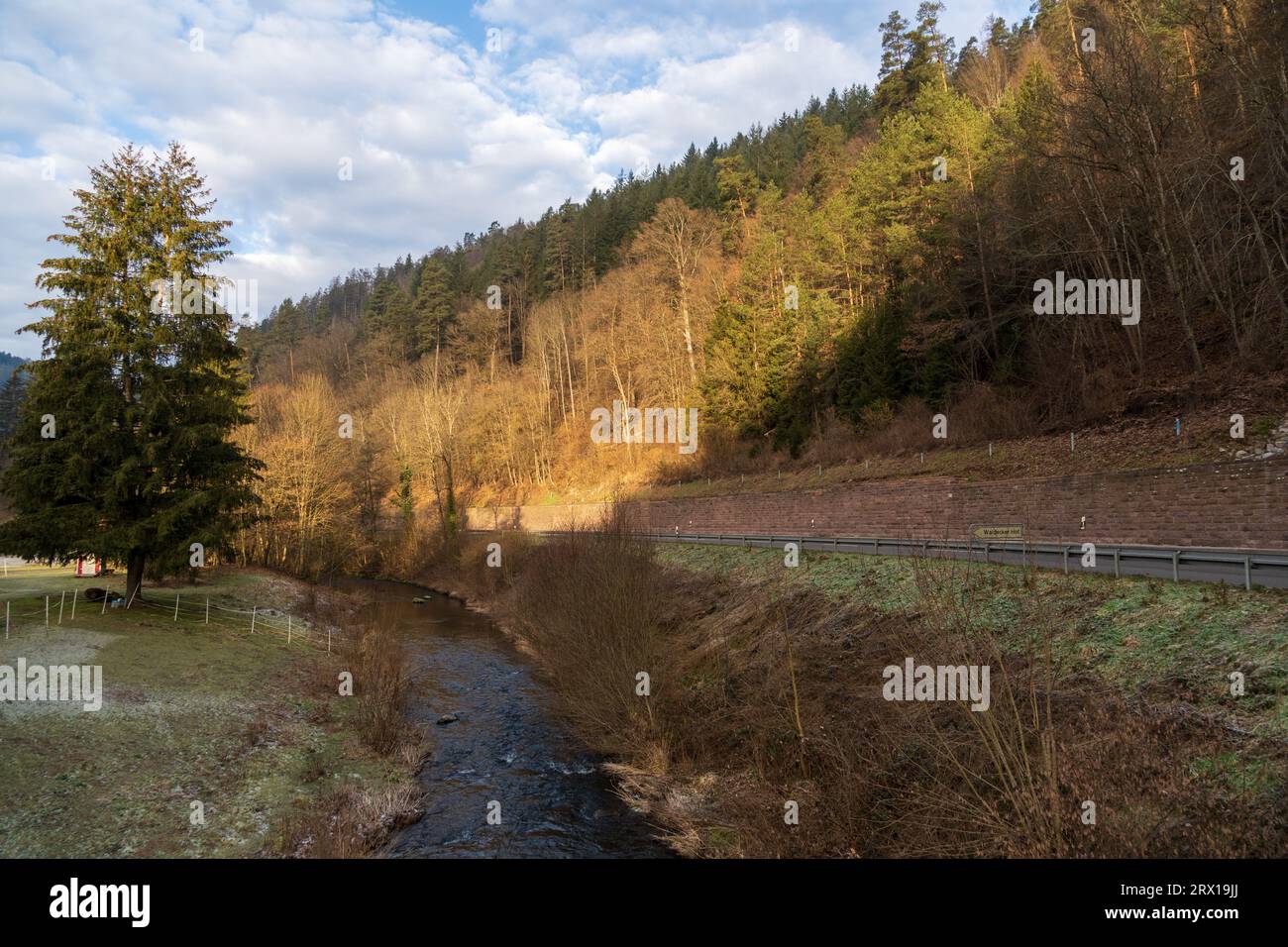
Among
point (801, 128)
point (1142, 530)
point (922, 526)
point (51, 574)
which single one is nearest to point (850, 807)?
point (1142, 530)

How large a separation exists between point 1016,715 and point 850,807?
295 centimetres

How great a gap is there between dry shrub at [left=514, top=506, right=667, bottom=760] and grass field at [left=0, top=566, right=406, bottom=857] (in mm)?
4031

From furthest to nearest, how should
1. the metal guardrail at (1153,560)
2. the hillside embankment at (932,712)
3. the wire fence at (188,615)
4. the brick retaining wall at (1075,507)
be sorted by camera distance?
1. the wire fence at (188,615)
2. the brick retaining wall at (1075,507)
3. the metal guardrail at (1153,560)
4. the hillside embankment at (932,712)

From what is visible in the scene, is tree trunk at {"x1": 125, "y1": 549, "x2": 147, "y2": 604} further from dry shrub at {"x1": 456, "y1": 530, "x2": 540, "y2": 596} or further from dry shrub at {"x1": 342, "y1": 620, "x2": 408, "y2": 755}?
dry shrub at {"x1": 456, "y1": 530, "x2": 540, "y2": 596}

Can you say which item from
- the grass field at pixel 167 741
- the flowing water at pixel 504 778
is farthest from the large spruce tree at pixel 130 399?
the flowing water at pixel 504 778

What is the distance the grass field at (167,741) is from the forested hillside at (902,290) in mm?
18092

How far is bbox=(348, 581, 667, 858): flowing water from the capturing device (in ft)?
32.4

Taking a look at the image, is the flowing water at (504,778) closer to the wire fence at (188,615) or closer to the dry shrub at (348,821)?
the dry shrub at (348,821)

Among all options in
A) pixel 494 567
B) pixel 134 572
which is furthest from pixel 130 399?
pixel 494 567

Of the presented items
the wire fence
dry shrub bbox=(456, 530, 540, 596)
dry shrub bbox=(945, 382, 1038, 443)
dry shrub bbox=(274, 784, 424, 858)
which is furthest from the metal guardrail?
dry shrub bbox=(456, 530, 540, 596)

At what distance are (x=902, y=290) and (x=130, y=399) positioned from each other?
32.0 metres

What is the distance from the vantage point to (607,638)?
47.6 ft

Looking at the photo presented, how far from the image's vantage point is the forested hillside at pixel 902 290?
19.8 metres
